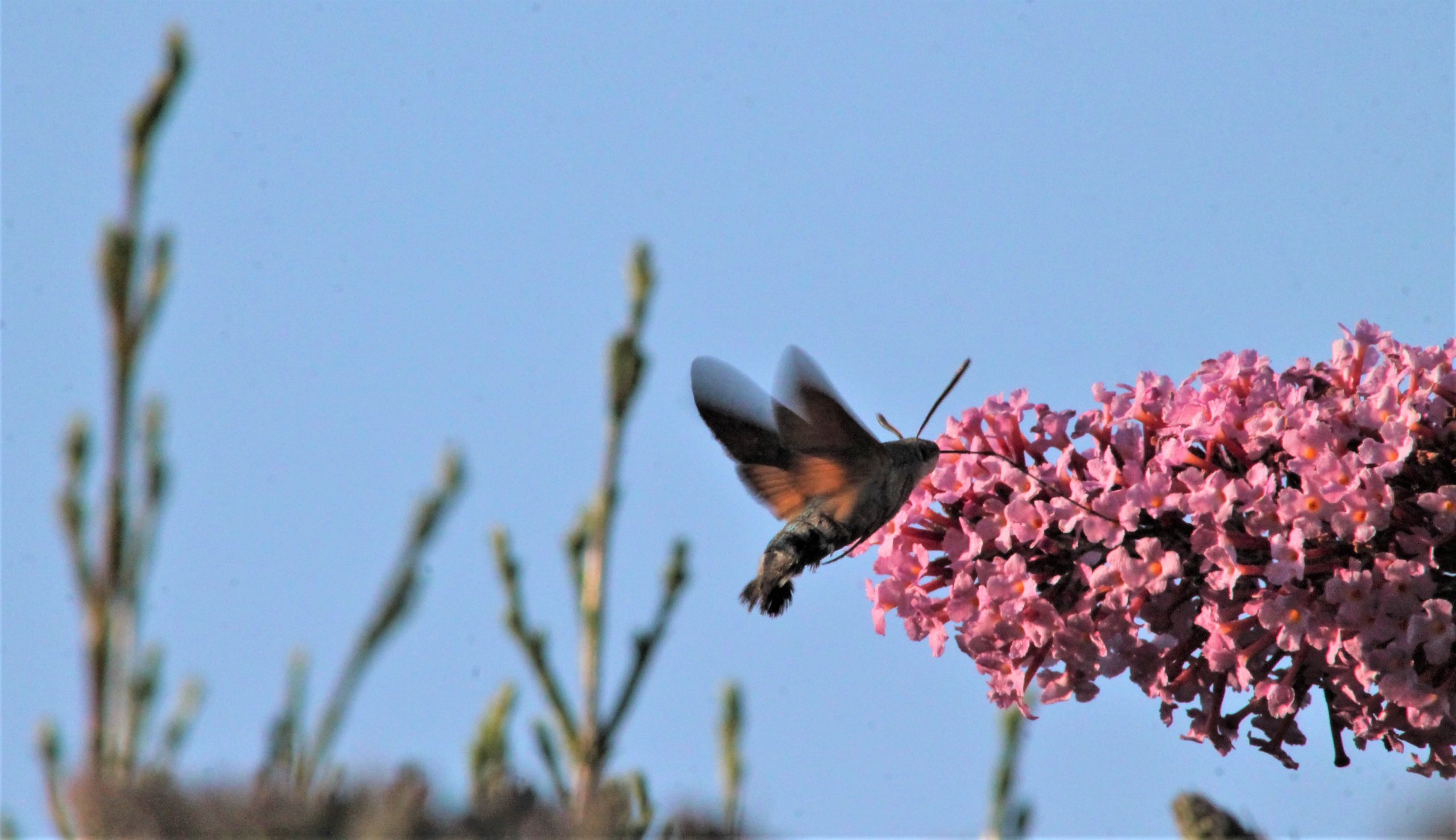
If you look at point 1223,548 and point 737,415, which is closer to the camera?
point 1223,548

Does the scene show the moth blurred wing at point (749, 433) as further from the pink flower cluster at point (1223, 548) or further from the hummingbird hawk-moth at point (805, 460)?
the pink flower cluster at point (1223, 548)

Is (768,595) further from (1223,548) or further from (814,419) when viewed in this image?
(1223,548)

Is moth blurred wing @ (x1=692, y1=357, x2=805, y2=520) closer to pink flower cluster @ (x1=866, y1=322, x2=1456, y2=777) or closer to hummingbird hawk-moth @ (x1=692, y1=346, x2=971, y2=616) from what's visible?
hummingbird hawk-moth @ (x1=692, y1=346, x2=971, y2=616)

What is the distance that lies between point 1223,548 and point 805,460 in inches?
43.3

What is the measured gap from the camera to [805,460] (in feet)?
12.9

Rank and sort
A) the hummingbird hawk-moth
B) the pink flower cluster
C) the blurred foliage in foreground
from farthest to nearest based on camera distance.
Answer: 1. the hummingbird hawk-moth
2. the pink flower cluster
3. the blurred foliage in foreground

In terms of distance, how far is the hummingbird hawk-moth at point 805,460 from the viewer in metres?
3.78

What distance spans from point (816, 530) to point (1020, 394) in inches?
24.5

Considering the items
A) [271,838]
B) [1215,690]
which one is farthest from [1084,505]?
[271,838]

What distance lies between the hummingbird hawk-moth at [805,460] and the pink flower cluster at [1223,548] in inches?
3.7

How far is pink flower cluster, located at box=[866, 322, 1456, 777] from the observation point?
3256 millimetres

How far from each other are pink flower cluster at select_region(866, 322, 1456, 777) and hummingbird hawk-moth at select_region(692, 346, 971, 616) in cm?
9

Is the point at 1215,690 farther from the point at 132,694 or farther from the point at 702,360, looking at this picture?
the point at 132,694

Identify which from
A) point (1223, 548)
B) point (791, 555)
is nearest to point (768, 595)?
point (791, 555)
